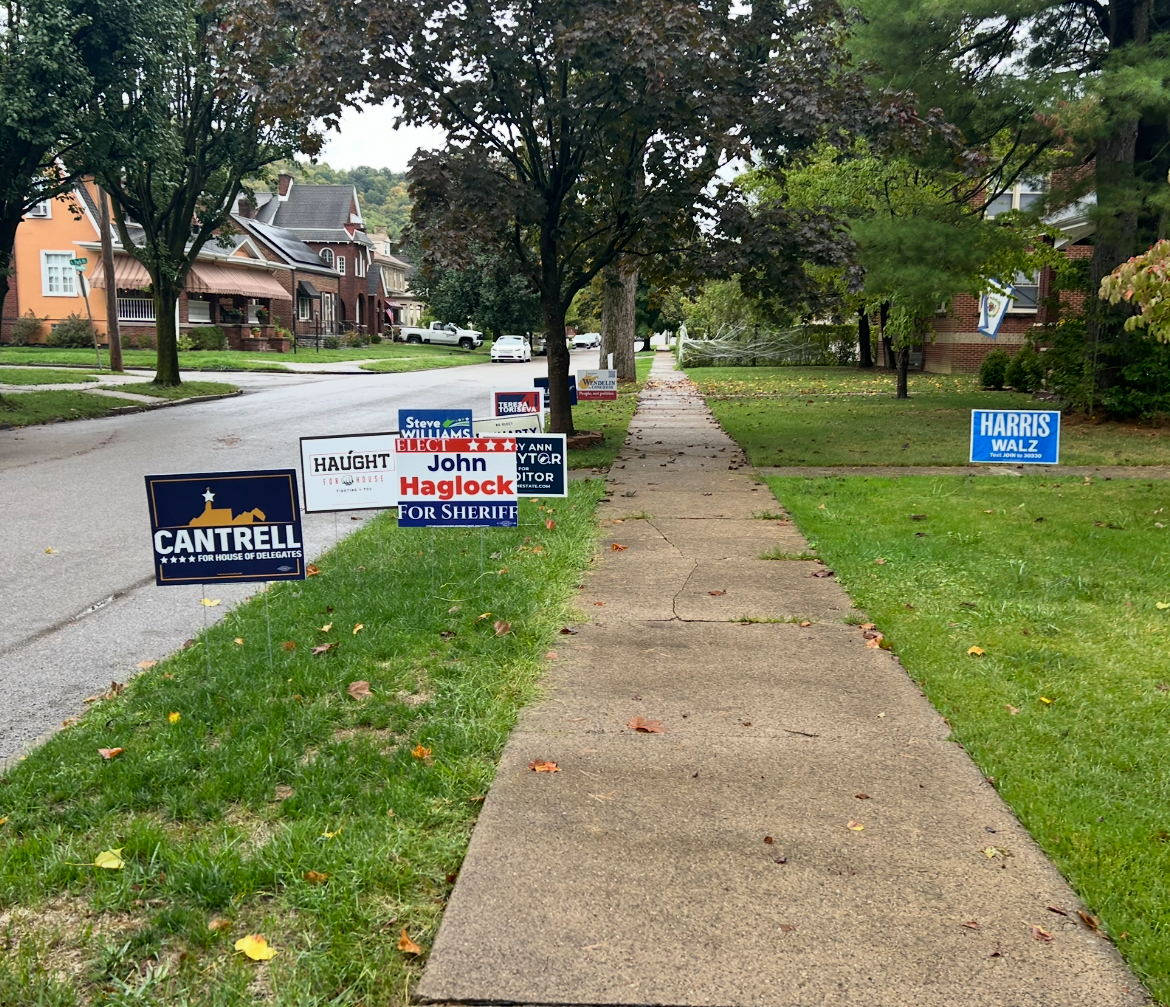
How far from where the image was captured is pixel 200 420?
64.1 feet

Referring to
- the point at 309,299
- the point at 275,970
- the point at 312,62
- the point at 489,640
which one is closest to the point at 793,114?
the point at 312,62

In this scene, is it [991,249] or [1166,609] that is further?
[991,249]

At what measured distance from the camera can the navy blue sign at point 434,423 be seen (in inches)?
322

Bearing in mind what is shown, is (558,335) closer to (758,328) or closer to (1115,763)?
(1115,763)

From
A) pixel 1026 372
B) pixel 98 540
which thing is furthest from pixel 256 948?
pixel 1026 372

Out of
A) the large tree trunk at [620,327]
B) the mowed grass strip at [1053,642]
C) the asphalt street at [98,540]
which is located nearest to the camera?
the mowed grass strip at [1053,642]

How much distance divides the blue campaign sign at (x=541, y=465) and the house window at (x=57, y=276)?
141 feet

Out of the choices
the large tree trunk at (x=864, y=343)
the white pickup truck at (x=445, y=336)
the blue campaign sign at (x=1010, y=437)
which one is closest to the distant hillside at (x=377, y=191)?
the white pickup truck at (x=445, y=336)

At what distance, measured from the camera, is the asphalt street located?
5.76 m

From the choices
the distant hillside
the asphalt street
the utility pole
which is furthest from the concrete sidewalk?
the distant hillside

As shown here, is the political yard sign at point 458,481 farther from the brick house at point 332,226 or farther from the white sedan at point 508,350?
the brick house at point 332,226

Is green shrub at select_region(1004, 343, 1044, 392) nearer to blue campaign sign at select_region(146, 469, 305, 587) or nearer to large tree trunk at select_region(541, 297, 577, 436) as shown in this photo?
large tree trunk at select_region(541, 297, 577, 436)

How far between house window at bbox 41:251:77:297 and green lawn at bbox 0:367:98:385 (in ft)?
48.4

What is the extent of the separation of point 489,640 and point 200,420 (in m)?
15.3
